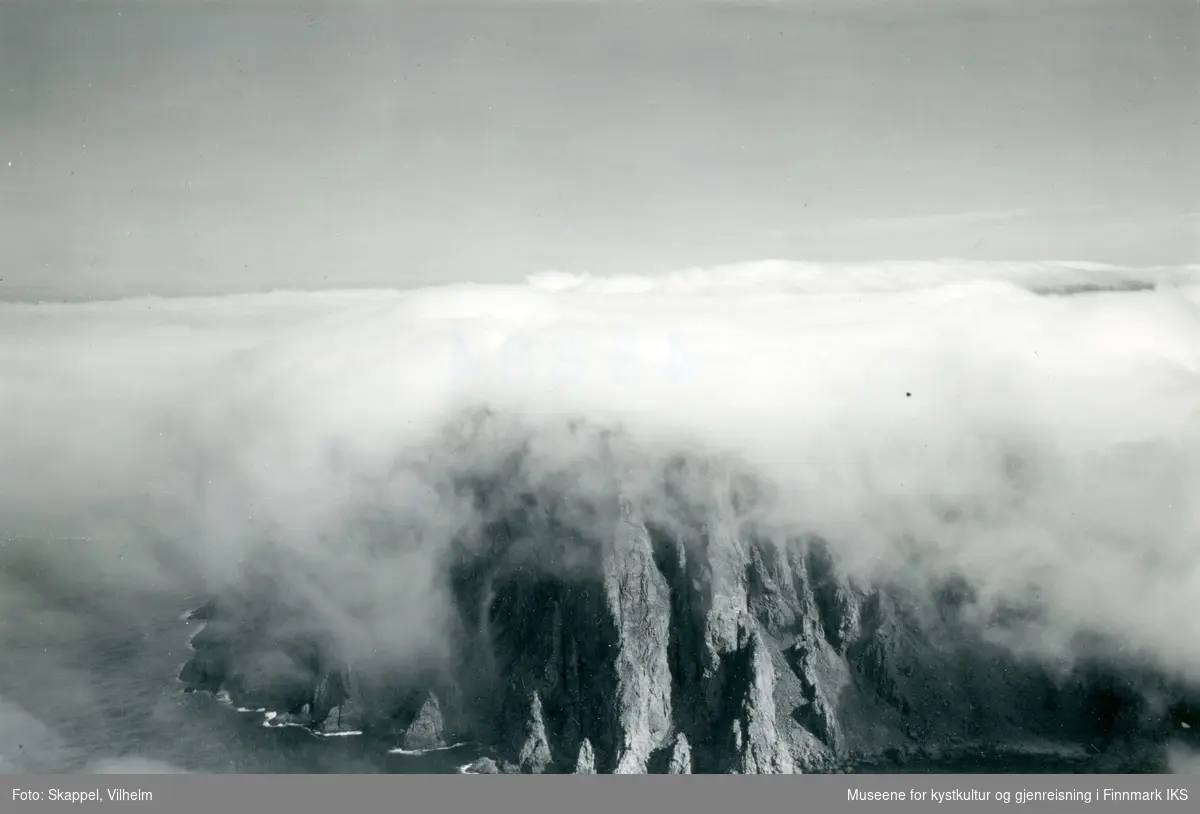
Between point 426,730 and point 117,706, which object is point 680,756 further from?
point 117,706

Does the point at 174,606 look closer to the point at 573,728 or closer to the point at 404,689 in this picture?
the point at 404,689

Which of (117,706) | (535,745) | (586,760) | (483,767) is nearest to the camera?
(483,767)

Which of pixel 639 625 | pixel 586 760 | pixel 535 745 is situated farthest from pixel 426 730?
pixel 639 625

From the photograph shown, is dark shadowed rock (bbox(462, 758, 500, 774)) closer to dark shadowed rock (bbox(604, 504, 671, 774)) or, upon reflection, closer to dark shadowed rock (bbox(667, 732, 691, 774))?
dark shadowed rock (bbox(604, 504, 671, 774))

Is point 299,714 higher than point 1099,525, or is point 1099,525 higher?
point 1099,525

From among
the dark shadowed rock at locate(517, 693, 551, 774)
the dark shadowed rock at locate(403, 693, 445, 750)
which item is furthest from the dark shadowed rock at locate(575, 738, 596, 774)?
the dark shadowed rock at locate(403, 693, 445, 750)

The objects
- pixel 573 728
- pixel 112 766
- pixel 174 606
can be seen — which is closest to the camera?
pixel 112 766

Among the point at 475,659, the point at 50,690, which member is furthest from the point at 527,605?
the point at 50,690
